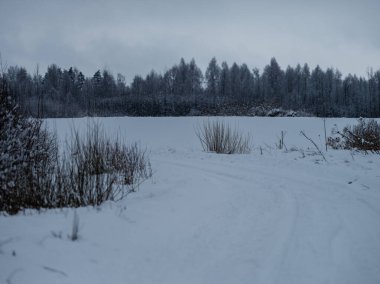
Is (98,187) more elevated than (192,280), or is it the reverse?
(98,187)

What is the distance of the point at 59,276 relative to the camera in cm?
214

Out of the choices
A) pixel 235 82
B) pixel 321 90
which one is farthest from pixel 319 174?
pixel 321 90

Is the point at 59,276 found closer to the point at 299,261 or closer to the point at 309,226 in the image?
the point at 299,261

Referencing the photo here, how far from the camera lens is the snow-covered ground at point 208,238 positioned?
92.8 inches

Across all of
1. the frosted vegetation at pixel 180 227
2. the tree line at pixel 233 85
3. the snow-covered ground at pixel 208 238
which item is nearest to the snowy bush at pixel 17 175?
the frosted vegetation at pixel 180 227

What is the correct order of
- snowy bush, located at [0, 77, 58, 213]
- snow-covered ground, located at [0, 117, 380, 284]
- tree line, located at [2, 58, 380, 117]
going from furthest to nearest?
tree line, located at [2, 58, 380, 117]
snowy bush, located at [0, 77, 58, 213]
snow-covered ground, located at [0, 117, 380, 284]

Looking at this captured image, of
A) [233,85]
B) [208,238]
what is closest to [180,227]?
[208,238]

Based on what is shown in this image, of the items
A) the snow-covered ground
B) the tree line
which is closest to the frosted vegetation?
the snow-covered ground

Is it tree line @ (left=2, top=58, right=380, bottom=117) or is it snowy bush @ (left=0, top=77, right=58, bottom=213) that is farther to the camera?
tree line @ (left=2, top=58, right=380, bottom=117)

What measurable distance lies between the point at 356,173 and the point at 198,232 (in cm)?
423

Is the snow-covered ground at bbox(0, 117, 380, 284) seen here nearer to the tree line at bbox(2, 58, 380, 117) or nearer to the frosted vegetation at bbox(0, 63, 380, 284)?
the frosted vegetation at bbox(0, 63, 380, 284)

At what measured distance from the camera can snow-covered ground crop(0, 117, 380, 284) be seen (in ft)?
7.73

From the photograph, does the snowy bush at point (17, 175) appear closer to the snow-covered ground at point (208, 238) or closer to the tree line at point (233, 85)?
the snow-covered ground at point (208, 238)

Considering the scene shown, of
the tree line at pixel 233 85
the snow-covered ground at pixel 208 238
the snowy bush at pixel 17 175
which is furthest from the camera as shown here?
the tree line at pixel 233 85
